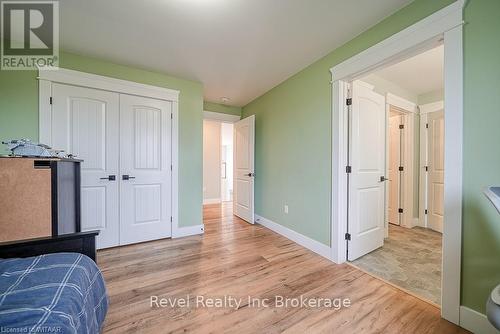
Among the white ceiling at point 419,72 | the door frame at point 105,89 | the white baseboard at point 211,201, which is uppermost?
the white ceiling at point 419,72

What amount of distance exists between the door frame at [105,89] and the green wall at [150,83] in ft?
0.18

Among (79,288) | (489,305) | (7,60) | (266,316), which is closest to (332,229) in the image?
(266,316)

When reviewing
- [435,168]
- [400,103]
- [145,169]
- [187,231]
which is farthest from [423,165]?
[145,169]

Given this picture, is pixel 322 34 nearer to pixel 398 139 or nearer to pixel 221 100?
pixel 221 100

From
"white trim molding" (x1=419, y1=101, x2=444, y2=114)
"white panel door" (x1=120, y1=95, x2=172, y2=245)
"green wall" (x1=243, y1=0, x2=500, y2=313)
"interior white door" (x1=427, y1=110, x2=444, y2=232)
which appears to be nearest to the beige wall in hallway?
"green wall" (x1=243, y1=0, x2=500, y2=313)

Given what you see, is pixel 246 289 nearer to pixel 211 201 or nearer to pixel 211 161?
Answer: pixel 211 201

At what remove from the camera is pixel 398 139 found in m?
3.57

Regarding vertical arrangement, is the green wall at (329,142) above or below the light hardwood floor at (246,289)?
above

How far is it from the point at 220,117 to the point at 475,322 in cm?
402

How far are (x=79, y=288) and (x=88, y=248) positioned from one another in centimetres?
46

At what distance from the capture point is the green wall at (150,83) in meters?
2.07

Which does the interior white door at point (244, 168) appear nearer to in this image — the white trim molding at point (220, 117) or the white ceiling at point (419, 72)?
the white trim molding at point (220, 117)

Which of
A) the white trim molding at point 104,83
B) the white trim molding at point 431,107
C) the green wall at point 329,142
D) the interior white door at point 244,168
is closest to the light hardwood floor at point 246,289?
the green wall at point 329,142

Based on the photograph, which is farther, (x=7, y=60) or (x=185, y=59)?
(x=185, y=59)
